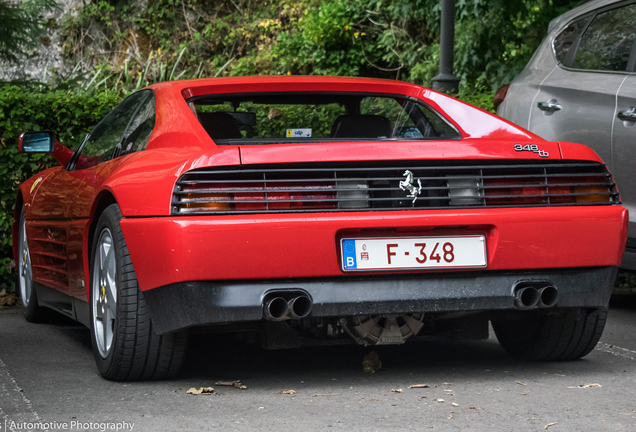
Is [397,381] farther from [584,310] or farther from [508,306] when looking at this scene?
[584,310]

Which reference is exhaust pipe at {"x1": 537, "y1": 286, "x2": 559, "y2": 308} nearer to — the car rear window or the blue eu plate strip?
the blue eu plate strip

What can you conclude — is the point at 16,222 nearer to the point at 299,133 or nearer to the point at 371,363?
the point at 299,133

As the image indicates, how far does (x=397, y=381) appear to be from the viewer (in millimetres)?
3926

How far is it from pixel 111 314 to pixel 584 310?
84.4 inches

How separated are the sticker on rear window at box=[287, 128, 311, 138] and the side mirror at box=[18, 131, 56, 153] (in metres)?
1.52

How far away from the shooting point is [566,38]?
614cm

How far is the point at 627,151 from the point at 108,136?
2.97 metres

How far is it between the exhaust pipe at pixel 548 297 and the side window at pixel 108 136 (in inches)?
87.1

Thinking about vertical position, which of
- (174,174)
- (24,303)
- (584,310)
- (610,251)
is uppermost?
(174,174)

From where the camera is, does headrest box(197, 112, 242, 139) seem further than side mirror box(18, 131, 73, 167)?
No

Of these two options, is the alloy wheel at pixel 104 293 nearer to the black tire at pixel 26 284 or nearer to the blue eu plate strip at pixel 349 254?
the blue eu plate strip at pixel 349 254

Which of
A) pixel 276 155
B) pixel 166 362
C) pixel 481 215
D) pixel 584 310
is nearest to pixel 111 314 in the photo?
pixel 166 362

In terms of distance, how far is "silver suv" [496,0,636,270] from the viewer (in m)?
5.29

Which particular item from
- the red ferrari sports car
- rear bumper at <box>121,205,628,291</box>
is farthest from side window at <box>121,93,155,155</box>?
rear bumper at <box>121,205,628,291</box>
